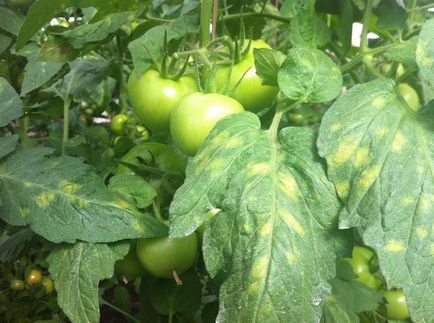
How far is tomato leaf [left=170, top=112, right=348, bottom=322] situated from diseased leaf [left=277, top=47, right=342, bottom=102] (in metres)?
0.06

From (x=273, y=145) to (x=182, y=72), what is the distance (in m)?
0.19

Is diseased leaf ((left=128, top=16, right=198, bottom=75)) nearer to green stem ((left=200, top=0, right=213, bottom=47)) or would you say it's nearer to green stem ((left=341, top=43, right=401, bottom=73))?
green stem ((left=200, top=0, right=213, bottom=47))

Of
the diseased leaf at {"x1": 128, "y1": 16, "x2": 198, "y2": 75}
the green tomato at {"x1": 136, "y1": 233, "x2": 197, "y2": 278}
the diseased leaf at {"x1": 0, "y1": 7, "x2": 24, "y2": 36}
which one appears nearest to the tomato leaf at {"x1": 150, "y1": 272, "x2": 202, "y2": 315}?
the green tomato at {"x1": 136, "y1": 233, "x2": 197, "y2": 278}

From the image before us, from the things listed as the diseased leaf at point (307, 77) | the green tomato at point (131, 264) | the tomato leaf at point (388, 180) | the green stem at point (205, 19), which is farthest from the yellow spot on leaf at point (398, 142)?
the green tomato at point (131, 264)

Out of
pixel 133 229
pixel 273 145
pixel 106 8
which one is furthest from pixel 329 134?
pixel 106 8

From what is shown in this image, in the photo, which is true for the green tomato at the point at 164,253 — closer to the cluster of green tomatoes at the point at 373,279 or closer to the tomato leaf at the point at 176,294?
the tomato leaf at the point at 176,294

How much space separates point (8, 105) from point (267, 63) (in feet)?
1.30

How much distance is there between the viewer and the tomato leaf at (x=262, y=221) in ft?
1.77

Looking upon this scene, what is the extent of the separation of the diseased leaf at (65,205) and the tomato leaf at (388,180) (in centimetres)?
28

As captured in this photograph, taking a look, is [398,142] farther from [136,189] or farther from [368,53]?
[136,189]

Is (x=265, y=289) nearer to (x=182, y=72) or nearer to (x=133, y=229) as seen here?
(x=133, y=229)

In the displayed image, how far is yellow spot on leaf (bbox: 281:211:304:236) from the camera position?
560mm

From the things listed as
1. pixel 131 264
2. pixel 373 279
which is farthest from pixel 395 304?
pixel 131 264

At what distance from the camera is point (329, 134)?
59cm
